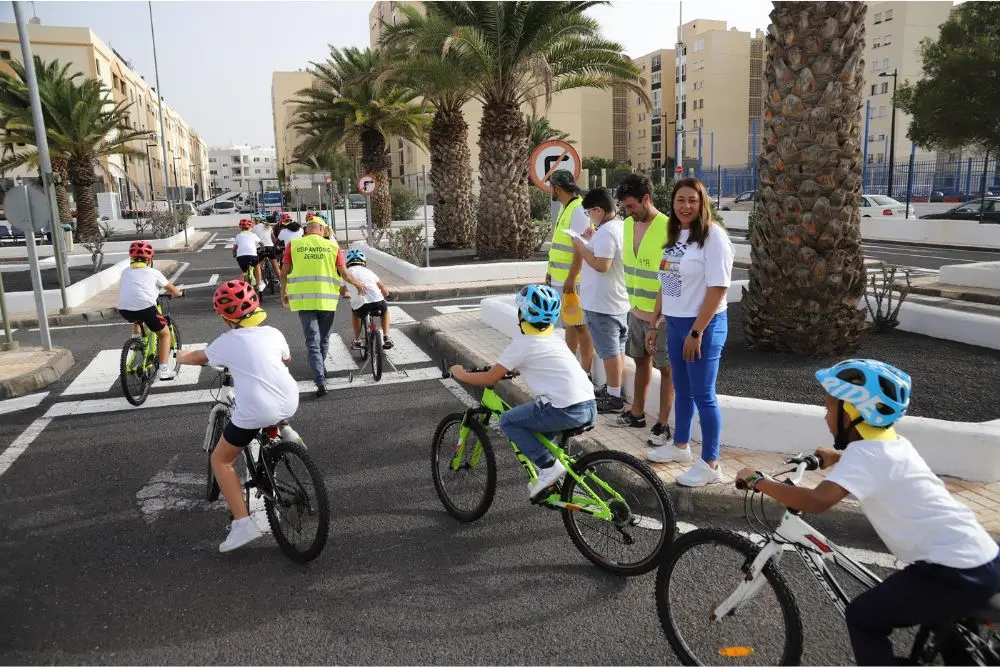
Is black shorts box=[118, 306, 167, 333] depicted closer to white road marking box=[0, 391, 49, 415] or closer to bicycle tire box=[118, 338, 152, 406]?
bicycle tire box=[118, 338, 152, 406]

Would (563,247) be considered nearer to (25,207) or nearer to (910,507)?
(910,507)

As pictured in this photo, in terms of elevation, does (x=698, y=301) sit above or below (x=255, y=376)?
above

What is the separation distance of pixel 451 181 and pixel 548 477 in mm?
18245

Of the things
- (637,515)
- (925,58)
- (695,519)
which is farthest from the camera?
(925,58)

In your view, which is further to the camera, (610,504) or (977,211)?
(977,211)

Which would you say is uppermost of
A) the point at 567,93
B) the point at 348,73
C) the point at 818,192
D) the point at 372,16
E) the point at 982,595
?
the point at 372,16

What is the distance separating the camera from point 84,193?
2812cm

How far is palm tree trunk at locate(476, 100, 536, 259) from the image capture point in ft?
57.0

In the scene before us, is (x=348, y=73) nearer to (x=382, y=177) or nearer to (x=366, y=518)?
(x=382, y=177)

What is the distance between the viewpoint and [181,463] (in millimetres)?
5656

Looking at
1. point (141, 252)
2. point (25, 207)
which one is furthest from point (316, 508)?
point (25, 207)

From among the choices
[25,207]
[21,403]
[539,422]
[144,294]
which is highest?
[25,207]

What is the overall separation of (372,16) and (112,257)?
7249cm

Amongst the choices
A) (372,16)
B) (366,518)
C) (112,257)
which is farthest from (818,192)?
(372,16)
